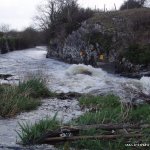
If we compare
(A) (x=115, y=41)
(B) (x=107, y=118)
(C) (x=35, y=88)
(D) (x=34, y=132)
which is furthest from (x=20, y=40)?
(D) (x=34, y=132)

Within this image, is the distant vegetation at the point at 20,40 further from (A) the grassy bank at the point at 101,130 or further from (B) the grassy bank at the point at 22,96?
(A) the grassy bank at the point at 101,130

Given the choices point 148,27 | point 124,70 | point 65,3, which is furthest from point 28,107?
point 65,3

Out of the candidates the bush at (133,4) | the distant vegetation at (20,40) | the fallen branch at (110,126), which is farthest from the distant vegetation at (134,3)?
the fallen branch at (110,126)

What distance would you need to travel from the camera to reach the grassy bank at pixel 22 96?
433 inches

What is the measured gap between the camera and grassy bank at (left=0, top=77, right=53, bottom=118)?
1101 cm

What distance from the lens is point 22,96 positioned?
1233 centimetres

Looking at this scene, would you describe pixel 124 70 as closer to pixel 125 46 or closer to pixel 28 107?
pixel 125 46

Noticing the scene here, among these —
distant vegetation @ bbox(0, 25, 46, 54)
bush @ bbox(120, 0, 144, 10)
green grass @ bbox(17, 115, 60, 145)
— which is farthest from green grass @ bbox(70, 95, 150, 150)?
distant vegetation @ bbox(0, 25, 46, 54)

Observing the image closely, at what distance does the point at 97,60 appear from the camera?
102 ft

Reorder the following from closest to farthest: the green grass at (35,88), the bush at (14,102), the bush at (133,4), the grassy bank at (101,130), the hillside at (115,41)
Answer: the grassy bank at (101,130) → the bush at (14,102) → the green grass at (35,88) → the hillside at (115,41) → the bush at (133,4)

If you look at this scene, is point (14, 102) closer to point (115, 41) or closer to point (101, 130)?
point (101, 130)

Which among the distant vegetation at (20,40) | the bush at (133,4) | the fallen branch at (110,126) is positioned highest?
the bush at (133,4)

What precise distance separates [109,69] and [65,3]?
2590 cm

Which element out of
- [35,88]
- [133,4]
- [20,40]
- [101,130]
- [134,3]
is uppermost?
[134,3]
